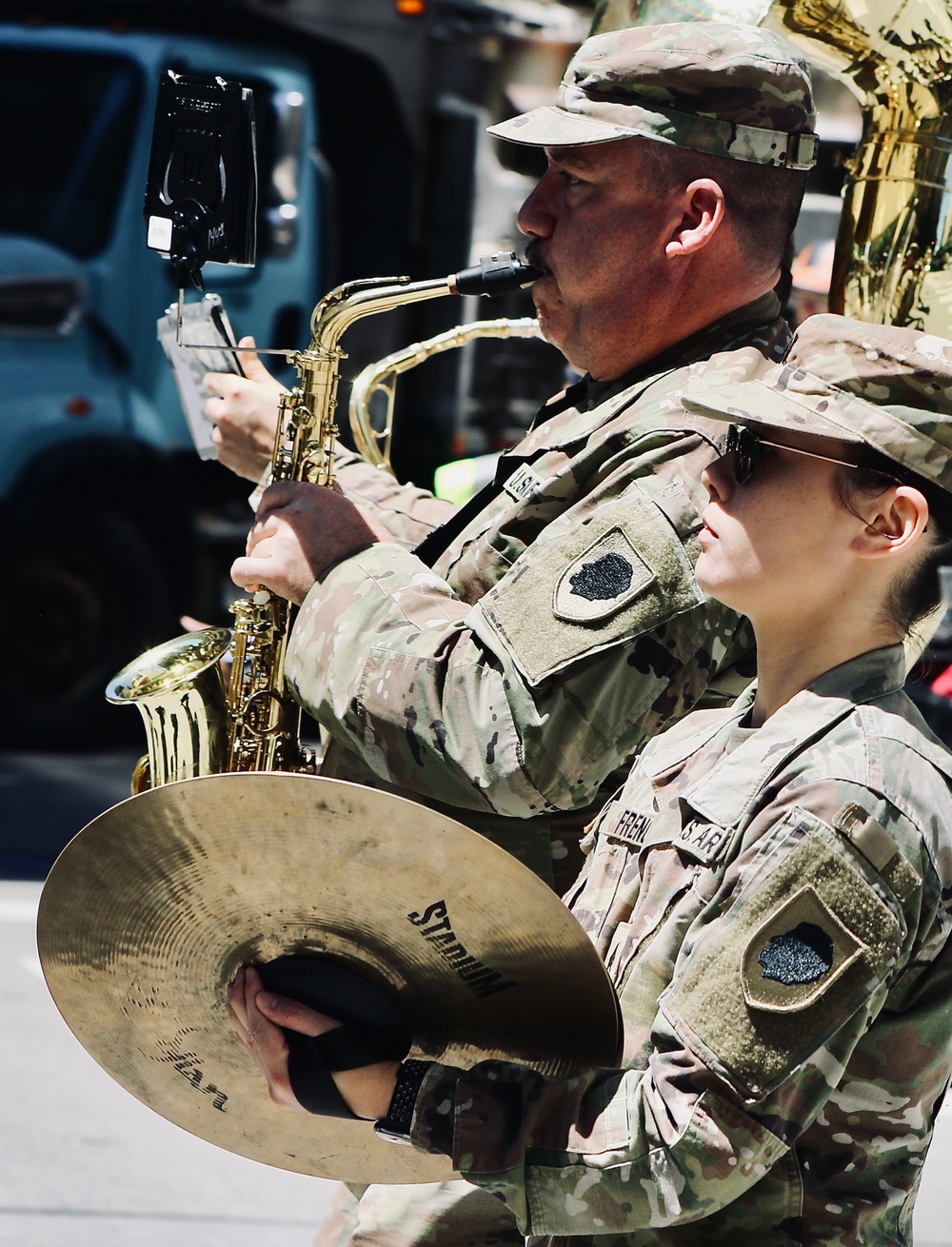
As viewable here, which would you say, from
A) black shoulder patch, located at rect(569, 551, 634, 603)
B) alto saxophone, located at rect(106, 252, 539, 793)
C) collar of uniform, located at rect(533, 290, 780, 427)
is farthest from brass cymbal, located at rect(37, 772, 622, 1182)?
collar of uniform, located at rect(533, 290, 780, 427)

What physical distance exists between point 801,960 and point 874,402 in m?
0.49

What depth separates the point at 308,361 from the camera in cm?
246

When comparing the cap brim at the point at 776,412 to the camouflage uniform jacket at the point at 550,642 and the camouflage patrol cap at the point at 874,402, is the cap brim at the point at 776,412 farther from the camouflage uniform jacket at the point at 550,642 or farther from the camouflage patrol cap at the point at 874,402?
the camouflage uniform jacket at the point at 550,642

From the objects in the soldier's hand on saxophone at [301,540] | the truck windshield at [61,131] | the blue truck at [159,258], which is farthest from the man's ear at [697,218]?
the truck windshield at [61,131]

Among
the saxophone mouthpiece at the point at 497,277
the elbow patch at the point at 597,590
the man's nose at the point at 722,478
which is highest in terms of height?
the saxophone mouthpiece at the point at 497,277

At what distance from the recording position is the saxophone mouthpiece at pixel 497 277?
7.03 ft

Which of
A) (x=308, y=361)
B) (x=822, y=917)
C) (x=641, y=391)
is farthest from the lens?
(x=308, y=361)

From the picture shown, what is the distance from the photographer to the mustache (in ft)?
7.08

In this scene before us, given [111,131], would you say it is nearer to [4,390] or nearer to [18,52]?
[18,52]

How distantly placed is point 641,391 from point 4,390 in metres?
5.25

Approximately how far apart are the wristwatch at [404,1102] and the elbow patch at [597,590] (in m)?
Result: 0.46

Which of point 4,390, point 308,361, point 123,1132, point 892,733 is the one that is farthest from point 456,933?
point 4,390

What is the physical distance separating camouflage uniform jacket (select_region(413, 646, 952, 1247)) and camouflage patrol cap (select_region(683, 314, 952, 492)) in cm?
19

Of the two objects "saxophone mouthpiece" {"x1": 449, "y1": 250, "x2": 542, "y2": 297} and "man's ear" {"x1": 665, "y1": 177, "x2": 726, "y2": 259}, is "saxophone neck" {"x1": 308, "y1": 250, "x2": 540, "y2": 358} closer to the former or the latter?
"saxophone mouthpiece" {"x1": 449, "y1": 250, "x2": 542, "y2": 297}
